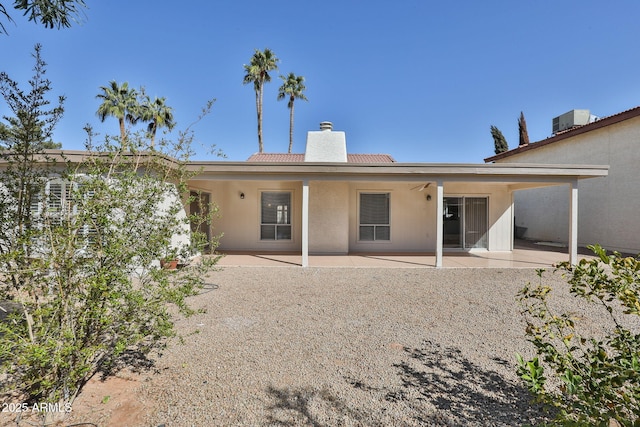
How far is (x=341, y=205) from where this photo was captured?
452 inches

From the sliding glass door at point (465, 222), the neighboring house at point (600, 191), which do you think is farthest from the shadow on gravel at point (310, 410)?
the neighboring house at point (600, 191)

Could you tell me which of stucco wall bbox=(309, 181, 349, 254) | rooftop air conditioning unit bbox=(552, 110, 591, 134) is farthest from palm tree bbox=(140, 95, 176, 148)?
rooftop air conditioning unit bbox=(552, 110, 591, 134)

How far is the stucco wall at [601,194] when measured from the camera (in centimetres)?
1209

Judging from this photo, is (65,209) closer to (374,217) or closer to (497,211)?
(374,217)

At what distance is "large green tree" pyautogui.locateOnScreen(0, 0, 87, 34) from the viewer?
4.21 m

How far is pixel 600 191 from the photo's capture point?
43.9 feet

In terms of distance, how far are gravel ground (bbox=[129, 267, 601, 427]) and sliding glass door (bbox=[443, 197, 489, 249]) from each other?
20.3 ft

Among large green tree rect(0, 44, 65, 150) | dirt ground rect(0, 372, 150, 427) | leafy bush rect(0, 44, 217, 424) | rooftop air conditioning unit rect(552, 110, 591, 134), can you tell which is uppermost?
rooftop air conditioning unit rect(552, 110, 591, 134)

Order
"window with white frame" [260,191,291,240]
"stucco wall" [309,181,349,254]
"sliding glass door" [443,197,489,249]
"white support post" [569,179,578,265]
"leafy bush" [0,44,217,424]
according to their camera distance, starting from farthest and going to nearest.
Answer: "sliding glass door" [443,197,489,249]
"window with white frame" [260,191,291,240]
"stucco wall" [309,181,349,254]
"white support post" [569,179,578,265]
"leafy bush" [0,44,217,424]

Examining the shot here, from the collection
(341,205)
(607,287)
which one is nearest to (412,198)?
(341,205)

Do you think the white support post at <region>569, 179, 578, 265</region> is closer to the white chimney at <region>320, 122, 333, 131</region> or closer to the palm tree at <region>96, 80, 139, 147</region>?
the white chimney at <region>320, 122, 333, 131</region>

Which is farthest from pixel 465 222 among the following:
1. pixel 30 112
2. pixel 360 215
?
pixel 30 112

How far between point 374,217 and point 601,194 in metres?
10.3

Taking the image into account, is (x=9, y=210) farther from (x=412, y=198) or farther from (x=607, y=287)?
(x=412, y=198)
